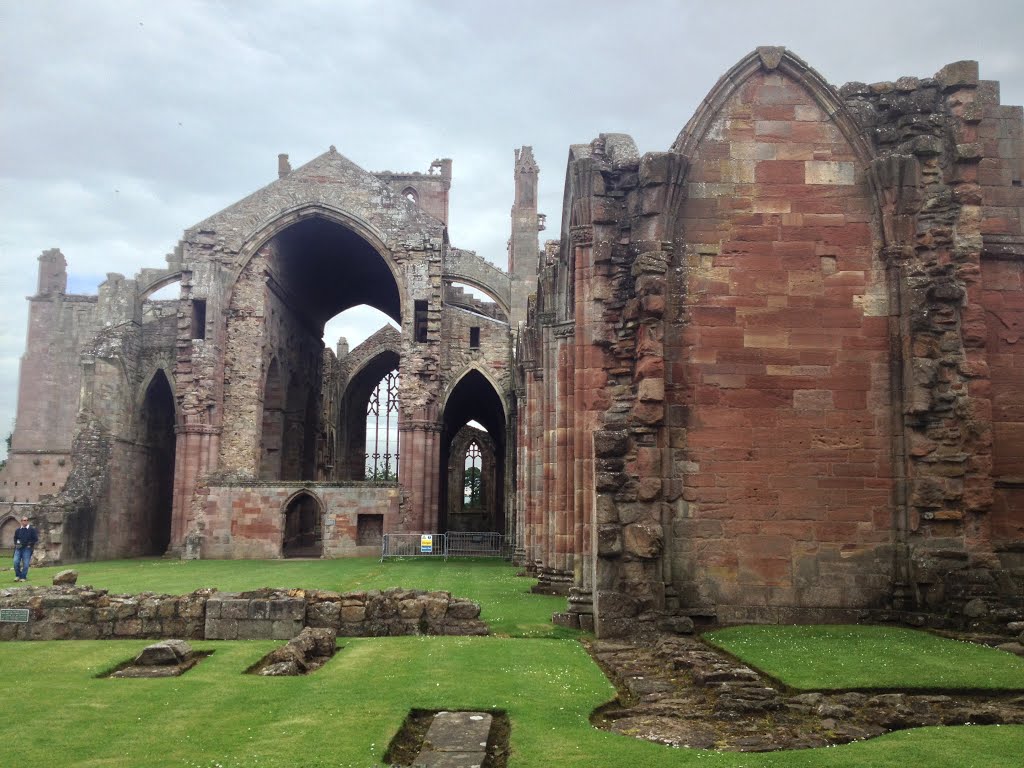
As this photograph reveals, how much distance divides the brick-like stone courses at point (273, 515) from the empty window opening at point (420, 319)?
5666mm

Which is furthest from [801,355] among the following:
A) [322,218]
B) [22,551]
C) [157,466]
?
[157,466]

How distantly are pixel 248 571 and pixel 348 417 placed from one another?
21.4 meters

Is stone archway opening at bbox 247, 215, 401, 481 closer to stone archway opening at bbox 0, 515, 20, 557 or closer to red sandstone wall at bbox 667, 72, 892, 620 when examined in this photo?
stone archway opening at bbox 0, 515, 20, 557

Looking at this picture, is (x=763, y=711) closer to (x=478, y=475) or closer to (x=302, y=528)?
(x=302, y=528)

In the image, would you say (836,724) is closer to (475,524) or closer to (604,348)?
(604,348)

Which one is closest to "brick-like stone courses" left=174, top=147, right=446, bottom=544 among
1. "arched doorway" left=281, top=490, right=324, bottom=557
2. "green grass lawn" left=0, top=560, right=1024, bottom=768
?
"arched doorway" left=281, top=490, right=324, bottom=557

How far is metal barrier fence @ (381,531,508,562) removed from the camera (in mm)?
25531

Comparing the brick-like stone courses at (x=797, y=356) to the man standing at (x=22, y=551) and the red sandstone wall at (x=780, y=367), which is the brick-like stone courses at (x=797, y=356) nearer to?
the red sandstone wall at (x=780, y=367)

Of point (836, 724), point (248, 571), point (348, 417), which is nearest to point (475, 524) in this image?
point (348, 417)

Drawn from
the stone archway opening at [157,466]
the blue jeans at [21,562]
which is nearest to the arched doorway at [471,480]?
the stone archway opening at [157,466]

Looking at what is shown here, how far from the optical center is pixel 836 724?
5.21m

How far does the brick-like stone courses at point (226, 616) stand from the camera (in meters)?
9.20

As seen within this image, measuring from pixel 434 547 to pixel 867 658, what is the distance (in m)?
20.2

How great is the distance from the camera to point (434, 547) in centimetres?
2623
